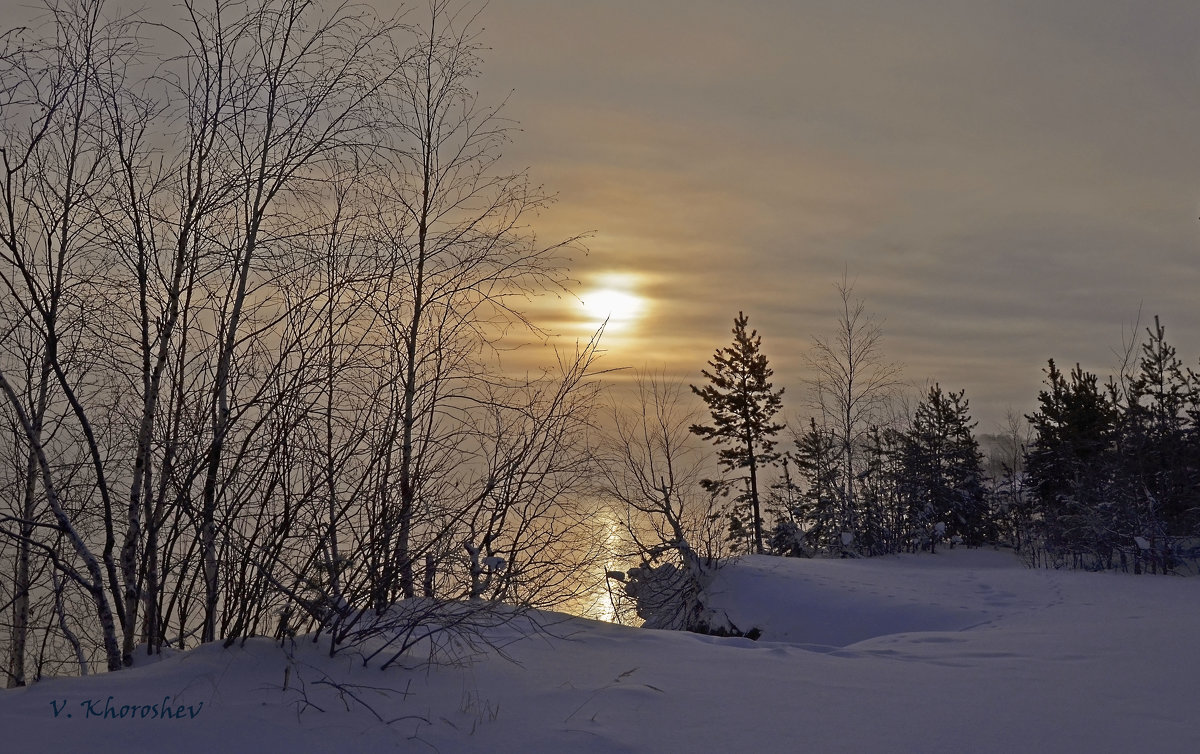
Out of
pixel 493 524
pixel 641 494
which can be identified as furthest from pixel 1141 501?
pixel 493 524

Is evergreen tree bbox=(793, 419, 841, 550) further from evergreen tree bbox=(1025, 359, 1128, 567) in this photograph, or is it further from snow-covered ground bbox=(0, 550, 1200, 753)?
snow-covered ground bbox=(0, 550, 1200, 753)

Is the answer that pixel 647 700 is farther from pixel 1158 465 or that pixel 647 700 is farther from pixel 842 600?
pixel 1158 465

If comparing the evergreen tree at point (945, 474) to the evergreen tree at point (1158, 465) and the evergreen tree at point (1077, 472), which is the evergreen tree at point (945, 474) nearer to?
the evergreen tree at point (1077, 472)

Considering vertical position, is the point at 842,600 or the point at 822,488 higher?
the point at 822,488

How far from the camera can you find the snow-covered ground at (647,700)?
349 centimetres

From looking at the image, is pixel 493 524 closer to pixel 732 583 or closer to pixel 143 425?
pixel 143 425

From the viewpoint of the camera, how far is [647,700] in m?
4.19

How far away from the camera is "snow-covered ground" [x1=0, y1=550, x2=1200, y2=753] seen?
3.49 meters

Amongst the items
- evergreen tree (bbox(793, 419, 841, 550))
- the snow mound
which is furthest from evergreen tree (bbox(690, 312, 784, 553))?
the snow mound

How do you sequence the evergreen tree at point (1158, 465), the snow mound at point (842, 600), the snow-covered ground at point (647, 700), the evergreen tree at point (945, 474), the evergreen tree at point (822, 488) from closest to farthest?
1. the snow-covered ground at point (647, 700)
2. the snow mound at point (842, 600)
3. the evergreen tree at point (1158, 465)
4. the evergreen tree at point (822, 488)
5. the evergreen tree at point (945, 474)

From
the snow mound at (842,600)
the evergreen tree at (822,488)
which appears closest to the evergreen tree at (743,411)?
the evergreen tree at (822,488)

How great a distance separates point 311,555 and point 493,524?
100 centimetres

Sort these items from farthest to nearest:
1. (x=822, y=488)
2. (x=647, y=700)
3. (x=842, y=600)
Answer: (x=822, y=488), (x=842, y=600), (x=647, y=700)

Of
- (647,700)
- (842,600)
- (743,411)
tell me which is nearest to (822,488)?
(743,411)
